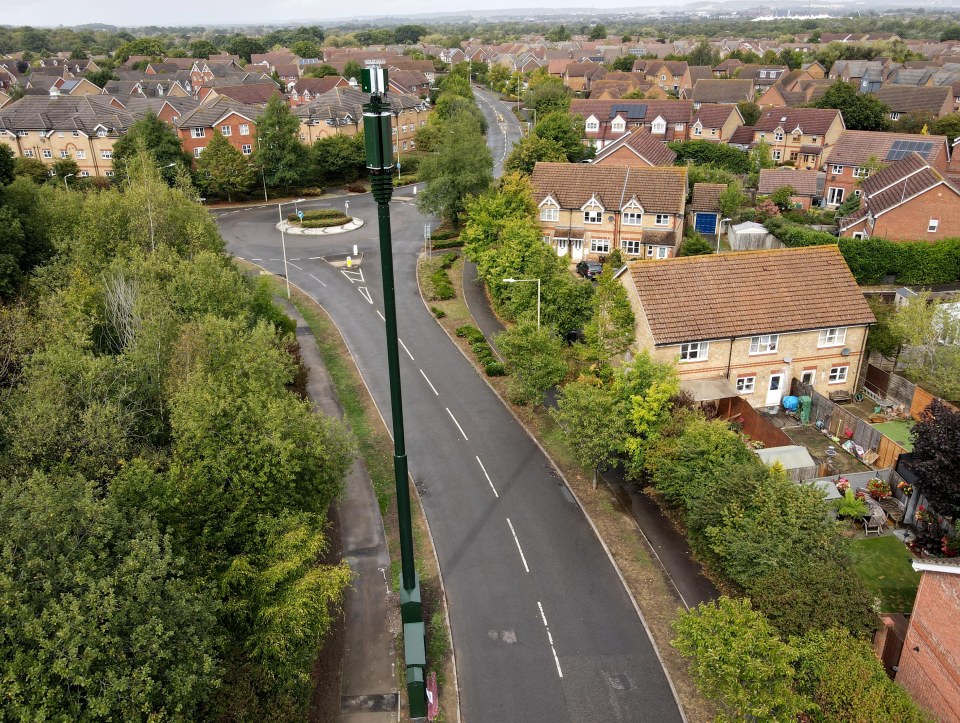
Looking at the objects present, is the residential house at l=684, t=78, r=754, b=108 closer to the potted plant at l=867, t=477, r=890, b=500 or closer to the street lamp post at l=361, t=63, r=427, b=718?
the potted plant at l=867, t=477, r=890, b=500

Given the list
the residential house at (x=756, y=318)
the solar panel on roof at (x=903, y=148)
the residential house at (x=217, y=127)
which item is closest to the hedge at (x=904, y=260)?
the residential house at (x=756, y=318)

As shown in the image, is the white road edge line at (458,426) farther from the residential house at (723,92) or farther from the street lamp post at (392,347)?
the residential house at (723,92)

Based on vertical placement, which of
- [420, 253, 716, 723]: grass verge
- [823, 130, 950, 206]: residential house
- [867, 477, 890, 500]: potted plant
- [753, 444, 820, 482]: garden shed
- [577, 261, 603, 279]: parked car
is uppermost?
[823, 130, 950, 206]: residential house

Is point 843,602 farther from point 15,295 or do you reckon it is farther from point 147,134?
point 147,134

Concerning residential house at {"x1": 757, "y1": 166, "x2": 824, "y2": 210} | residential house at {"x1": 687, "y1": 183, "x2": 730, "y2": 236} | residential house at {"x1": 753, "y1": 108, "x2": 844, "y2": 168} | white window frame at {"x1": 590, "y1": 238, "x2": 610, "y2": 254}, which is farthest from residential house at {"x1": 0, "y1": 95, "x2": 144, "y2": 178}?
residential house at {"x1": 753, "y1": 108, "x2": 844, "y2": 168}

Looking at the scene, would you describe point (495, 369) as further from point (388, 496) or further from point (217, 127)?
point (217, 127)

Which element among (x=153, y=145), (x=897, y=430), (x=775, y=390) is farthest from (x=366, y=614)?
(x=153, y=145)

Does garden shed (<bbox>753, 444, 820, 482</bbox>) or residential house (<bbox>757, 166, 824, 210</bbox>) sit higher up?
residential house (<bbox>757, 166, 824, 210</bbox>)
